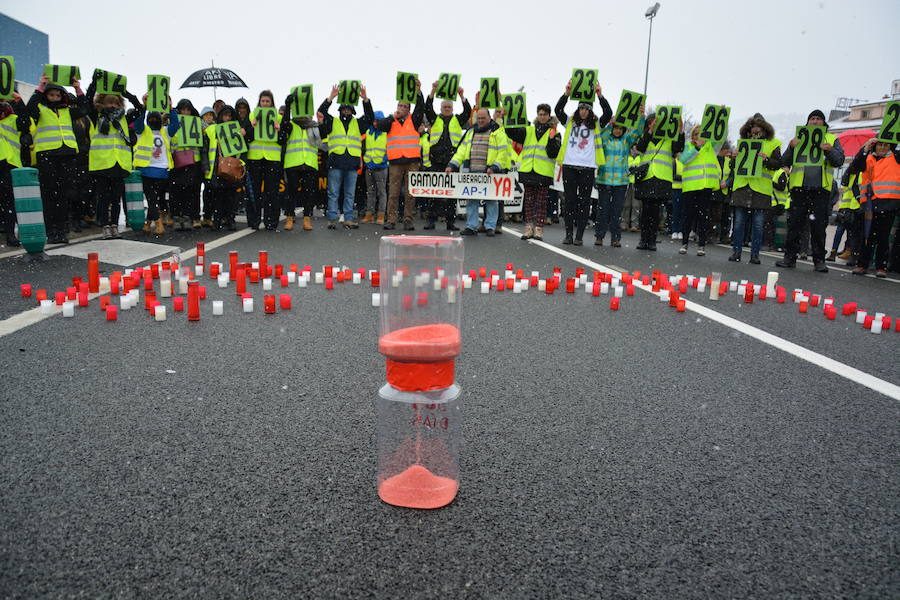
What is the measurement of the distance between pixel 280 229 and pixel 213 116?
2.82 metres

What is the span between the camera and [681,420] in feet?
11.8

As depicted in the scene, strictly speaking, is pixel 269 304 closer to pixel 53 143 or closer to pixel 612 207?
pixel 53 143

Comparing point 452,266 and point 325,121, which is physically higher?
point 325,121

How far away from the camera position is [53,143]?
34.2 feet

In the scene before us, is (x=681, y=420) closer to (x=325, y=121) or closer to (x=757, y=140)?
(x=757, y=140)

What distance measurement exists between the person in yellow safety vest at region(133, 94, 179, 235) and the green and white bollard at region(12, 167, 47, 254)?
381cm

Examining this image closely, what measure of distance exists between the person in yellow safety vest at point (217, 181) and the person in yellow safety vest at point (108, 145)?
1686 mm

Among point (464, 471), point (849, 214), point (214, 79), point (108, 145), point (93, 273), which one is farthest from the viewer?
point (214, 79)

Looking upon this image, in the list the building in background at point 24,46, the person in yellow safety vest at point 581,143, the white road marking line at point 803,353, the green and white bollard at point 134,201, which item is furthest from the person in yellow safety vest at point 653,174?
the building in background at point 24,46

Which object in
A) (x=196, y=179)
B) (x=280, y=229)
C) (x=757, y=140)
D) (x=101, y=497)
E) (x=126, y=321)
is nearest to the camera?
(x=101, y=497)

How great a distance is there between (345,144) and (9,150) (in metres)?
6.62

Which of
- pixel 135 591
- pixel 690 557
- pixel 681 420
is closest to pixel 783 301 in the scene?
pixel 681 420

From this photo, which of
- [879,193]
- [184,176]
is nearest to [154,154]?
[184,176]

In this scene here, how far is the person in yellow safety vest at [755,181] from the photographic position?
12.2m
